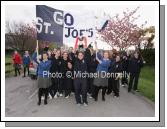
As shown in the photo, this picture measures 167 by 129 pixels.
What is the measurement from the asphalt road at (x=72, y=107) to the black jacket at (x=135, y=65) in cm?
91

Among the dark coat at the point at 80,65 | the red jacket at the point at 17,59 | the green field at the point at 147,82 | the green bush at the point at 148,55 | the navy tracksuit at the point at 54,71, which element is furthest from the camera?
the red jacket at the point at 17,59

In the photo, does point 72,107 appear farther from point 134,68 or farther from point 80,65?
point 134,68

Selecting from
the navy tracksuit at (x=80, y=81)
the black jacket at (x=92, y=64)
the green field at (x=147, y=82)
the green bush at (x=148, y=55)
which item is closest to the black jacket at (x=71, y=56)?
the black jacket at (x=92, y=64)

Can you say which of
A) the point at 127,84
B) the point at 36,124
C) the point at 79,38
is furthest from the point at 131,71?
the point at 36,124

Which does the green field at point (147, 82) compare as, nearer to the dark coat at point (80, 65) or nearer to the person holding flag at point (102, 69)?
the person holding flag at point (102, 69)

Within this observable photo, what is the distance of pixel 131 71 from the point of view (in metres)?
12.9

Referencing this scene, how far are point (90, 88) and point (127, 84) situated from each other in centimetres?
184

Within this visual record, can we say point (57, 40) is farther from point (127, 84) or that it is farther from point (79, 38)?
point (127, 84)

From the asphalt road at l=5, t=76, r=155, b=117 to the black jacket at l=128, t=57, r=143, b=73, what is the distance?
91cm

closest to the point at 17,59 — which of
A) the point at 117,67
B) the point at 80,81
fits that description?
the point at 117,67

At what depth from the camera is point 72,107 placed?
35.1ft

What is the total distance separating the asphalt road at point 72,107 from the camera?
1018cm

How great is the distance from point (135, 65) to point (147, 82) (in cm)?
82

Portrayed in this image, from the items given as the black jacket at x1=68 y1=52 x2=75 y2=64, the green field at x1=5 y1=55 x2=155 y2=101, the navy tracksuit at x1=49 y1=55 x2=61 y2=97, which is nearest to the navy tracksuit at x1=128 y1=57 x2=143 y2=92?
the green field at x1=5 y1=55 x2=155 y2=101
